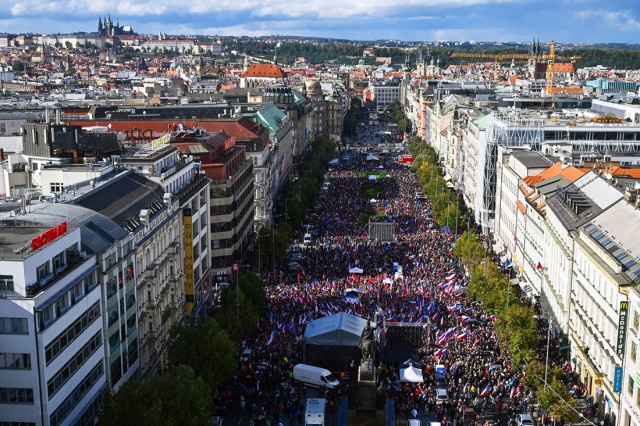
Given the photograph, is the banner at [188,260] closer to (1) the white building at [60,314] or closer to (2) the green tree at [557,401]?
(1) the white building at [60,314]

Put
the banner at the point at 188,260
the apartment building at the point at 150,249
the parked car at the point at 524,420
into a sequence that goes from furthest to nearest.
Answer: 1. the banner at the point at 188,260
2. the apartment building at the point at 150,249
3. the parked car at the point at 524,420

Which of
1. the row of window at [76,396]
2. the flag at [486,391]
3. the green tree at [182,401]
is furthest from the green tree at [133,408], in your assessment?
the flag at [486,391]

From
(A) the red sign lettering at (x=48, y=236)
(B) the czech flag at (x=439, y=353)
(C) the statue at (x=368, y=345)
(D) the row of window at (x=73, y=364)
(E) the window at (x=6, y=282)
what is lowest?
(B) the czech flag at (x=439, y=353)

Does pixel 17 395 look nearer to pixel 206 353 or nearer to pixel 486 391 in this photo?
pixel 206 353

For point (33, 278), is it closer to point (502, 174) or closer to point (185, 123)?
point (185, 123)

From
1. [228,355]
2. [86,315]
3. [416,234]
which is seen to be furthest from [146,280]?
[416,234]

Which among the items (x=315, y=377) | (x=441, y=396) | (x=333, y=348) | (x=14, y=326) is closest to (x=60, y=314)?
(x=14, y=326)

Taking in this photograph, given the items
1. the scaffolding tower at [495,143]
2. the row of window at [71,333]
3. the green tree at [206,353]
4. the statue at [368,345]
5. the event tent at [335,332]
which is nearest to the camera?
the row of window at [71,333]
